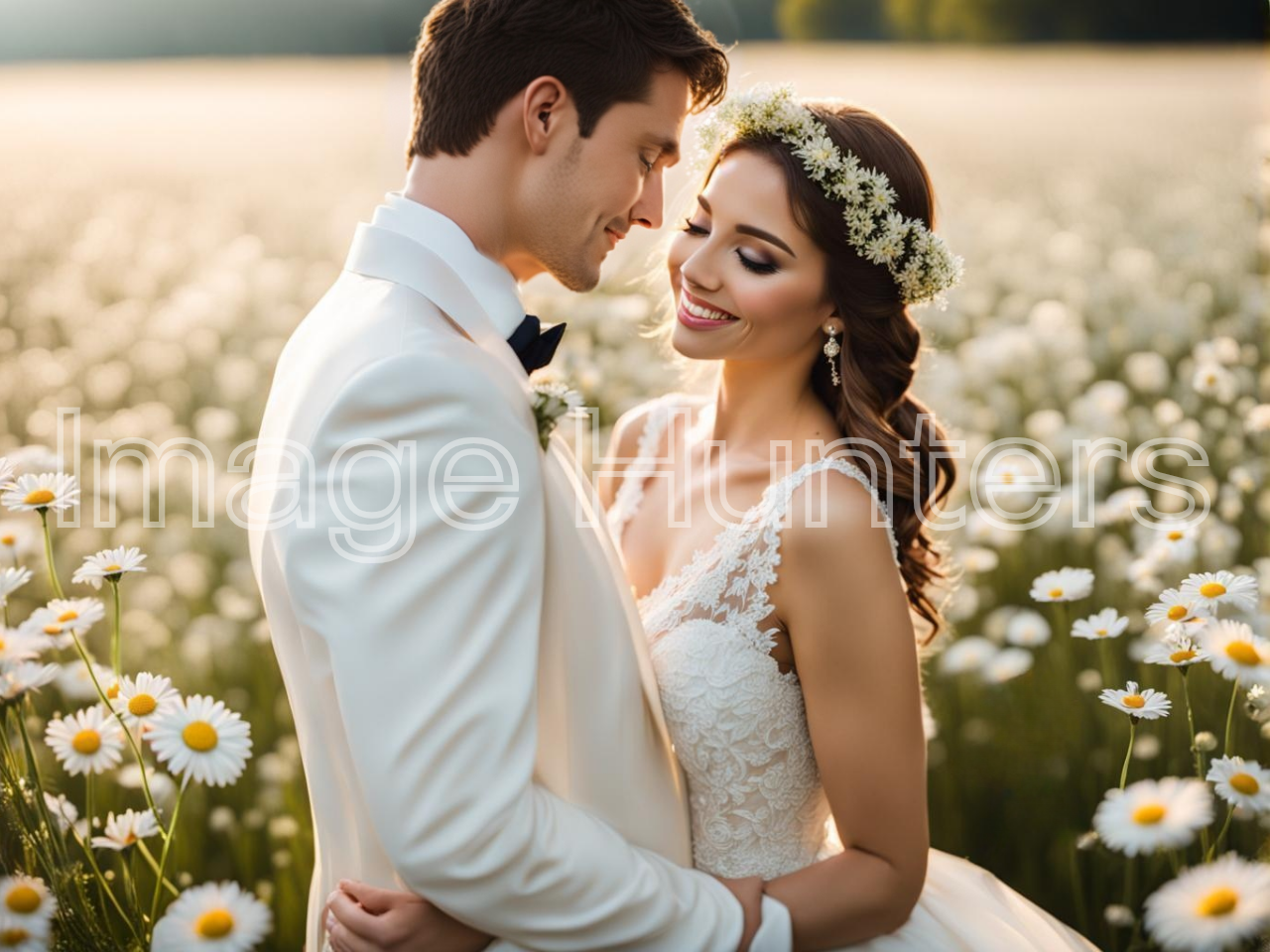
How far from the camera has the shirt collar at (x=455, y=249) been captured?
2.17 m

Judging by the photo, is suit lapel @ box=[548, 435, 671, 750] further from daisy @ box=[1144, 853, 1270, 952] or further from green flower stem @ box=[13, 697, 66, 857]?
green flower stem @ box=[13, 697, 66, 857]

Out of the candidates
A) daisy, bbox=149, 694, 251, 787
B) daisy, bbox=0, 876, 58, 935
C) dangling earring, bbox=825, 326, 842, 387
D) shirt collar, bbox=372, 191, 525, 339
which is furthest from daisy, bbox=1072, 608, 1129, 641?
daisy, bbox=0, 876, 58, 935

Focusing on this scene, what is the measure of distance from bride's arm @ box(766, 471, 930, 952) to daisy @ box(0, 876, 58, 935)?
1.50 metres

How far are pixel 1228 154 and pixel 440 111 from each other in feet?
31.2

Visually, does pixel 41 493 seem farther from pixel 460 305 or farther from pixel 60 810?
pixel 460 305

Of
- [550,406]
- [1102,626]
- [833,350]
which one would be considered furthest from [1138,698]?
[550,406]

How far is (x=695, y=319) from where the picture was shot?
2758 mm

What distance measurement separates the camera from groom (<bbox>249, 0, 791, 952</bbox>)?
69.5 inches

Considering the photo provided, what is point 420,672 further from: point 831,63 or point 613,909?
point 831,63

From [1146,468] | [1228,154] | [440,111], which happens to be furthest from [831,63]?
[440,111]

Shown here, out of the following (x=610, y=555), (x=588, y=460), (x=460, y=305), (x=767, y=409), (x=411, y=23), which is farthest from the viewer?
(x=411, y=23)

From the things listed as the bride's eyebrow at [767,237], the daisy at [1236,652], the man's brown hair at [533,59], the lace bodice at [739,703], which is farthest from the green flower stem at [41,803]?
the daisy at [1236,652]

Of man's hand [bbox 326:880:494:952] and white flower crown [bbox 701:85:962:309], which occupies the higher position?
white flower crown [bbox 701:85:962:309]

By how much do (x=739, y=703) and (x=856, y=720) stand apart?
28 centimetres
